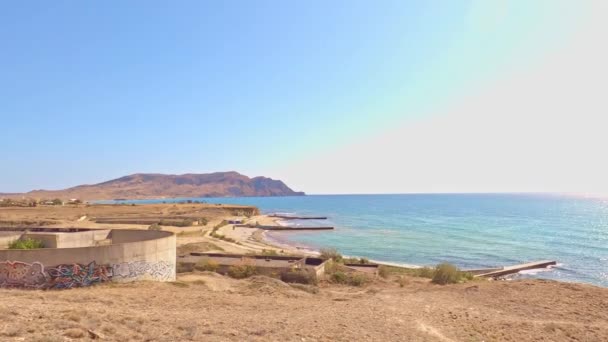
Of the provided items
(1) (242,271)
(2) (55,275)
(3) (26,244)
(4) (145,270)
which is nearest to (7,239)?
(3) (26,244)

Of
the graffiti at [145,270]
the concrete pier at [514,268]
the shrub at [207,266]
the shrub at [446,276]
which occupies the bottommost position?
the concrete pier at [514,268]

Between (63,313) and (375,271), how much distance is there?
22826mm

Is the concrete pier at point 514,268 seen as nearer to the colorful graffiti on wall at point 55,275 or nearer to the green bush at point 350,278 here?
the green bush at point 350,278

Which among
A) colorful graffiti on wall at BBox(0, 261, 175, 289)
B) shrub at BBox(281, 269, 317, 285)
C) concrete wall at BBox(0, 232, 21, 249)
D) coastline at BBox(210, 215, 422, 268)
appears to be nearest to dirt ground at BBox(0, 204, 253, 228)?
coastline at BBox(210, 215, 422, 268)

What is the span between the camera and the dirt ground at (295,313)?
11.3m

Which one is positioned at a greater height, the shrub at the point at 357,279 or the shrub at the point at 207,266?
the shrub at the point at 207,266

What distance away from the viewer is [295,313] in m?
15.5

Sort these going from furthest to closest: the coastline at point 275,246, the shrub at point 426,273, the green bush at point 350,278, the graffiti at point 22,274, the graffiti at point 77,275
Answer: the coastline at point 275,246
the shrub at point 426,273
the green bush at point 350,278
the graffiti at point 77,275
the graffiti at point 22,274

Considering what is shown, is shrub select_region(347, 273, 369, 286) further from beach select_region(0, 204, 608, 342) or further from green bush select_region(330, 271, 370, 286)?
beach select_region(0, 204, 608, 342)

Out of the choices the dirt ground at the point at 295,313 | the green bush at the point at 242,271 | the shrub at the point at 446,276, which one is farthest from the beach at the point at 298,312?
the shrub at the point at 446,276

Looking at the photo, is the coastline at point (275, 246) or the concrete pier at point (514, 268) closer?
the concrete pier at point (514, 268)

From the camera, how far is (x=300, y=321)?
13.9 meters

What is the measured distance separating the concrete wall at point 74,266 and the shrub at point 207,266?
821 centimetres

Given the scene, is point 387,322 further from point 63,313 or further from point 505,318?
point 63,313
